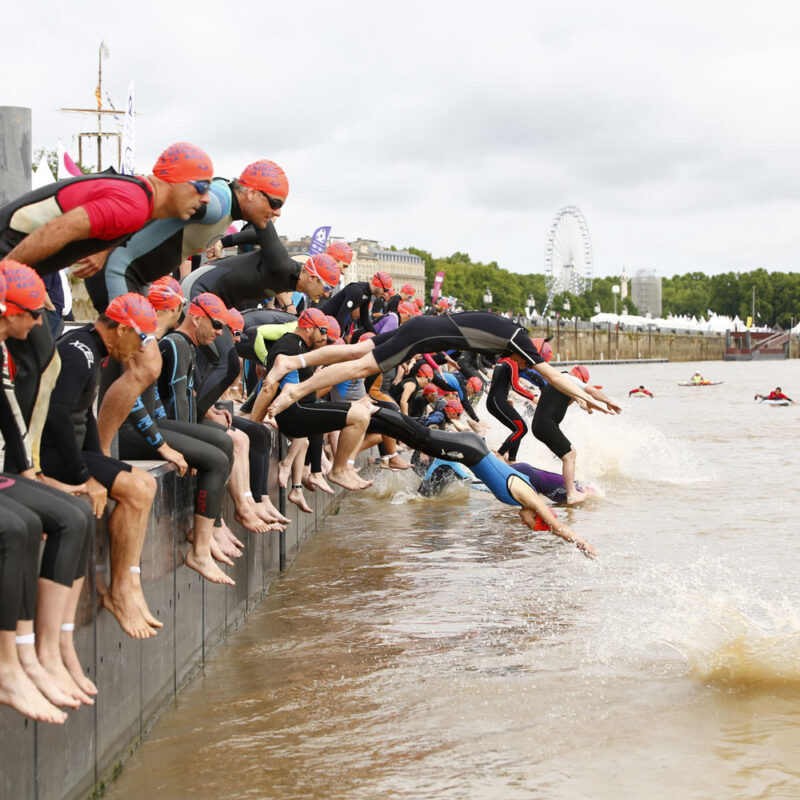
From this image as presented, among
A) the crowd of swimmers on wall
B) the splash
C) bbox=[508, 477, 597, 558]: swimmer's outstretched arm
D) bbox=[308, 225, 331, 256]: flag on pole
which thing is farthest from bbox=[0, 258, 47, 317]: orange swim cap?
bbox=[308, 225, 331, 256]: flag on pole

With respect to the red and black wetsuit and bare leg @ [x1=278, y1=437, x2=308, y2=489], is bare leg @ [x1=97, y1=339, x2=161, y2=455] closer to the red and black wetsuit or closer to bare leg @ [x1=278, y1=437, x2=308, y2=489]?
the red and black wetsuit

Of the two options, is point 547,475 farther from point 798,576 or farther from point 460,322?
point 460,322

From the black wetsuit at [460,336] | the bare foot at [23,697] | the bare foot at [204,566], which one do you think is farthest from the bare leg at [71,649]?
the black wetsuit at [460,336]

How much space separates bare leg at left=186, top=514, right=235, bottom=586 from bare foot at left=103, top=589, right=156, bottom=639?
143 centimetres

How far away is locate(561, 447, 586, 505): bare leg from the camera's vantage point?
1439cm

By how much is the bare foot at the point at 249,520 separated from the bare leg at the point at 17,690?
3756mm

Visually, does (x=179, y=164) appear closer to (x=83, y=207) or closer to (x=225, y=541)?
(x=83, y=207)

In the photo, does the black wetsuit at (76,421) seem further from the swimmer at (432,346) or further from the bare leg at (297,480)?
the bare leg at (297,480)

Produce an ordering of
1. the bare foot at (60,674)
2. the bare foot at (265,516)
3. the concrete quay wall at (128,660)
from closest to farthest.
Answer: the bare foot at (60,674) < the concrete quay wall at (128,660) < the bare foot at (265,516)

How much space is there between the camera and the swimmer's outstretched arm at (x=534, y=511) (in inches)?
330

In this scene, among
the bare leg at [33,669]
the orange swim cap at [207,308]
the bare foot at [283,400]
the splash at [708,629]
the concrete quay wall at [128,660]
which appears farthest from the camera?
the bare foot at [283,400]

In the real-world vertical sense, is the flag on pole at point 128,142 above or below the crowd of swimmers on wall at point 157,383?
above

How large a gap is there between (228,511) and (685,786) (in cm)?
362

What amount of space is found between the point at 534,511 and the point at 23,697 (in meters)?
5.47
